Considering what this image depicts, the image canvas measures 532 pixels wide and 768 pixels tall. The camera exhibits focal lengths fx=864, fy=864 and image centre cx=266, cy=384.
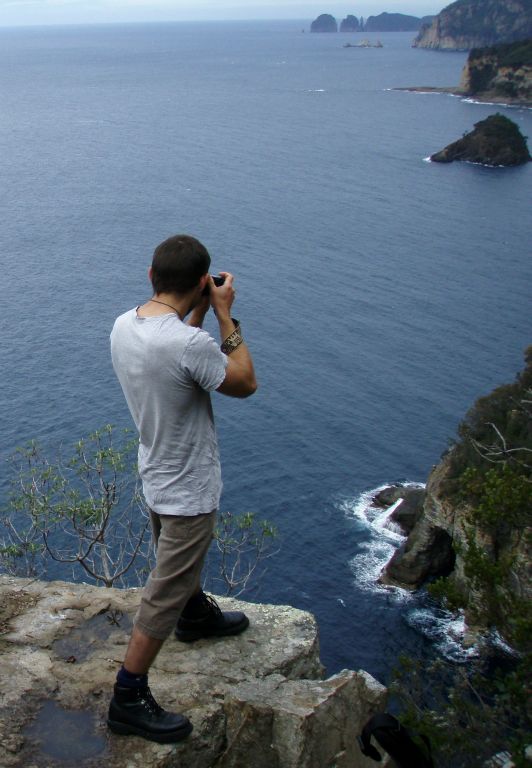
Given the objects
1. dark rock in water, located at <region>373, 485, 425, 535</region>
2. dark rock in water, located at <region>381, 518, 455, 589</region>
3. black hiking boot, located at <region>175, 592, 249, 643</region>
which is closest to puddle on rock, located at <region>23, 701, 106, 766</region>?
black hiking boot, located at <region>175, 592, 249, 643</region>

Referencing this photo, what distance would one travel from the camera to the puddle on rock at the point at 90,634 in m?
7.29

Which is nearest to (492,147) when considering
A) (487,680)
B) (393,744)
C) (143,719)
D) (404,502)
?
(404,502)

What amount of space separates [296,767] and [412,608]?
2740cm

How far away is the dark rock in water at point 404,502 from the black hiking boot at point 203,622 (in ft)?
95.9

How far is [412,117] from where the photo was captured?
5379 inches

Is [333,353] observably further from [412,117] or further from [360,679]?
[412,117]

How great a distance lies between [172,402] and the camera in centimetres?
548

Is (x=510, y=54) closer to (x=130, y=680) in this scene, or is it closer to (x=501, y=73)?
(x=501, y=73)

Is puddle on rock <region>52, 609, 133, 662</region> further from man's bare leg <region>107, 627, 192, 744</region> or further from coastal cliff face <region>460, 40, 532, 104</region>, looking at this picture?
coastal cliff face <region>460, 40, 532, 104</region>

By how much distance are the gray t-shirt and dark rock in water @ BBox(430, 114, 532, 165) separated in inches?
4169

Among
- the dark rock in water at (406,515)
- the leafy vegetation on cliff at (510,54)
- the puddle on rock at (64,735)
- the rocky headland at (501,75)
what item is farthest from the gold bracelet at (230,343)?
the leafy vegetation on cliff at (510,54)

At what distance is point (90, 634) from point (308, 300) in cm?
5319

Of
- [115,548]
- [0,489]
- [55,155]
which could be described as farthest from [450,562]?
[55,155]

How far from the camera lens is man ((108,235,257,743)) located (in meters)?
5.37
